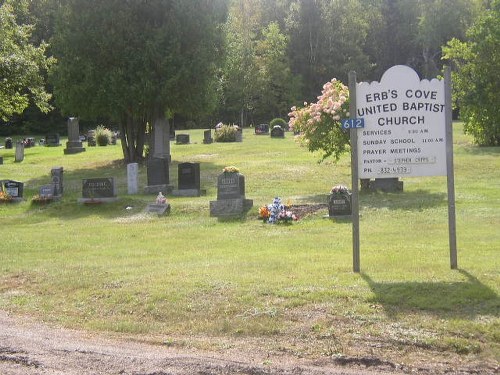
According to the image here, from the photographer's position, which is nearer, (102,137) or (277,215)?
(277,215)

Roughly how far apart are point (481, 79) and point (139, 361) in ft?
108

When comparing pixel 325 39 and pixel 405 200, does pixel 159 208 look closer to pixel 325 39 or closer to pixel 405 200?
pixel 405 200

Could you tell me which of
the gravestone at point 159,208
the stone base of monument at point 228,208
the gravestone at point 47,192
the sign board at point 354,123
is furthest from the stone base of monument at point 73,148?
the sign board at point 354,123

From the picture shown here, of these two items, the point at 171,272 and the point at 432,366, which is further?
the point at 171,272

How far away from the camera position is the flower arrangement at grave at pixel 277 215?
16.8 metres

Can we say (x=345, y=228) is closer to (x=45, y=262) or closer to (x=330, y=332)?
(x=45, y=262)

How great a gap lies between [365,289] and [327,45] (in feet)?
207

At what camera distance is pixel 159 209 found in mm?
19438

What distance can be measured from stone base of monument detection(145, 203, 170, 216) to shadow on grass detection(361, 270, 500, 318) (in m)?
11.3

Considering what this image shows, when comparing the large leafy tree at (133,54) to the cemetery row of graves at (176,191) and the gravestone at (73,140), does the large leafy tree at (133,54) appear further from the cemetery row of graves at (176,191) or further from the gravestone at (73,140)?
the gravestone at (73,140)

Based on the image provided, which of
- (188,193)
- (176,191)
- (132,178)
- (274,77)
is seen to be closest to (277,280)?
(188,193)

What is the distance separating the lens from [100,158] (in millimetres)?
38781

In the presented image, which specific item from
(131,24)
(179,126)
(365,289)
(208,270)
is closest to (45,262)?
(208,270)

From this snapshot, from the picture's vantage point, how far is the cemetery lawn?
6.96 meters
